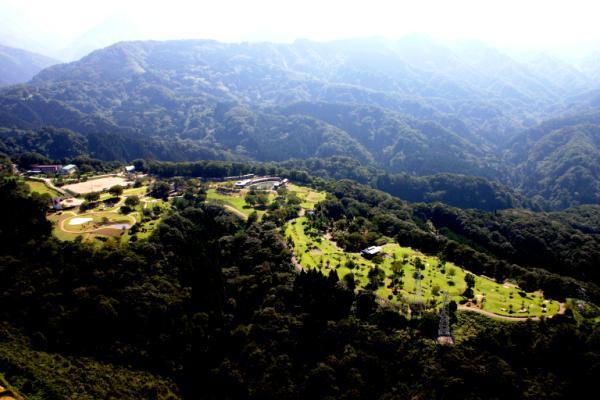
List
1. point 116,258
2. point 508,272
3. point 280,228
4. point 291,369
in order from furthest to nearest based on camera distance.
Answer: point 280,228
point 508,272
point 116,258
point 291,369

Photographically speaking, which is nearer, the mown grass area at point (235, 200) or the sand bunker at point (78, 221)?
the sand bunker at point (78, 221)

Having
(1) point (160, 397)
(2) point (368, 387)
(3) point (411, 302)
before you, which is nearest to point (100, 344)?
(1) point (160, 397)

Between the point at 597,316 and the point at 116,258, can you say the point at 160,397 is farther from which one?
the point at 597,316

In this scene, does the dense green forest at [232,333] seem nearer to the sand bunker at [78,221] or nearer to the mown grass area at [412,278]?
the mown grass area at [412,278]

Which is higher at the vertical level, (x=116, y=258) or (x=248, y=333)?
(x=116, y=258)

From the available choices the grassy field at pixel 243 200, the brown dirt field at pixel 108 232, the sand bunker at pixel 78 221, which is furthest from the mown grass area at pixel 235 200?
the sand bunker at pixel 78 221

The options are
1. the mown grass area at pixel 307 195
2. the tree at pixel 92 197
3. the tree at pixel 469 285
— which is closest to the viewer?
the tree at pixel 469 285
